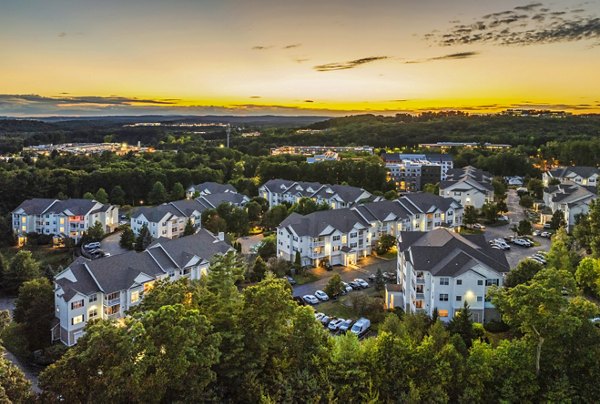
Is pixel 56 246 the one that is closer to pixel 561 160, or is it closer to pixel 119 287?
pixel 119 287

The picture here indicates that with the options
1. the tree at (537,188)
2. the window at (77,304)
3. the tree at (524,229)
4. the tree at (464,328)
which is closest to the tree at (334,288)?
the tree at (464,328)

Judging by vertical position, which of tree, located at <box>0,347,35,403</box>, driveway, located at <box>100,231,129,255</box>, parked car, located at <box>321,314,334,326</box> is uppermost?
tree, located at <box>0,347,35,403</box>

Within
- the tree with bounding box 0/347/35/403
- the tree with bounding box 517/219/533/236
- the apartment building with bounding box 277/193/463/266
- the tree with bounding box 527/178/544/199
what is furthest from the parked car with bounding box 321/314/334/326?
the tree with bounding box 527/178/544/199

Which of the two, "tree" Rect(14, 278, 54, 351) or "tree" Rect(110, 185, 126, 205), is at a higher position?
"tree" Rect(110, 185, 126, 205)

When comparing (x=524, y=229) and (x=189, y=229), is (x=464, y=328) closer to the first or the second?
(x=524, y=229)

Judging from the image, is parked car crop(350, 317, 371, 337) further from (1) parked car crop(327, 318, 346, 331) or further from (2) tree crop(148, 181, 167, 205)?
(2) tree crop(148, 181, 167, 205)

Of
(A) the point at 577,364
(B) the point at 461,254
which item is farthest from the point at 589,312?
(B) the point at 461,254

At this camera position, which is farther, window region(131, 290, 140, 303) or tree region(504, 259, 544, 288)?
window region(131, 290, 140, 303)

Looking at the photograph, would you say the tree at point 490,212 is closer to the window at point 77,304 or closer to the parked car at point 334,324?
the parked car at point 334,324
